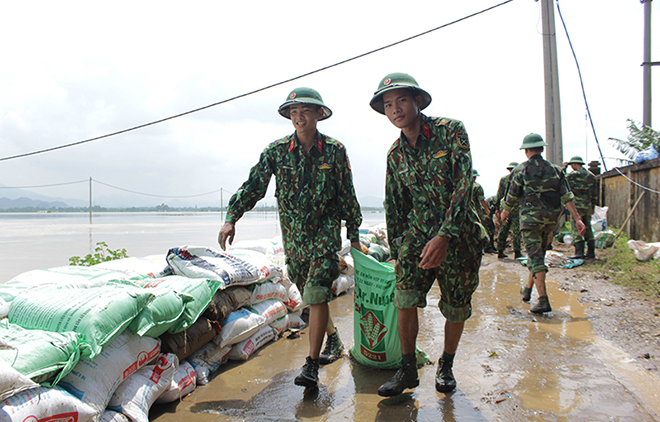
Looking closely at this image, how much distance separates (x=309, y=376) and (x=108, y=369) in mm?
988

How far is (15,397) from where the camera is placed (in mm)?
1383

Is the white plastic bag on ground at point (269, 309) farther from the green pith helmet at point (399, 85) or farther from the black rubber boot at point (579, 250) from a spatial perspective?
the black rubber boot at point (579, 250)

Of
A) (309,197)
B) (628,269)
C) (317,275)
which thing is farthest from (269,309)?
(628,269)

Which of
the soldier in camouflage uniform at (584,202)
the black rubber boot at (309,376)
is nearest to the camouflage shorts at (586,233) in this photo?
Result: the soldier in camouflage uniform at (584,202)

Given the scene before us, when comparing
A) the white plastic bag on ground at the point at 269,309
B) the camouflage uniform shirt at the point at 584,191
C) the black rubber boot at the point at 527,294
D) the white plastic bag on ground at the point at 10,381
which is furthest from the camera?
the camouflage uniform shirt at the point at 584,191

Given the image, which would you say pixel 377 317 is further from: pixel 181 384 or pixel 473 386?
pixel 181 384

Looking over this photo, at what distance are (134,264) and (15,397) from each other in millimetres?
1696

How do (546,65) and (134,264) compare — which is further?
(546,65)

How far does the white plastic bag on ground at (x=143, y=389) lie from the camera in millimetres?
1852

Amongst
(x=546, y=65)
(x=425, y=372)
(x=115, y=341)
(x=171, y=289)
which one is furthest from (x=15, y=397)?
(x=546, y=65)

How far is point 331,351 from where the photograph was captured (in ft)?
9.02

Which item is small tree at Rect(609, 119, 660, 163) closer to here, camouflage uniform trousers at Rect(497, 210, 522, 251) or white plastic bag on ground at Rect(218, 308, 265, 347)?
camouflage uniform trousers at Rect(497, 210, 522, 251)

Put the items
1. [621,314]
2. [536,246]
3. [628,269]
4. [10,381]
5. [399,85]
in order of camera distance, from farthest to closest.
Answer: [628,269], [536,246], [621,314], [399,85], [10,381]

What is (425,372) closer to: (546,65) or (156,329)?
(156,329)
